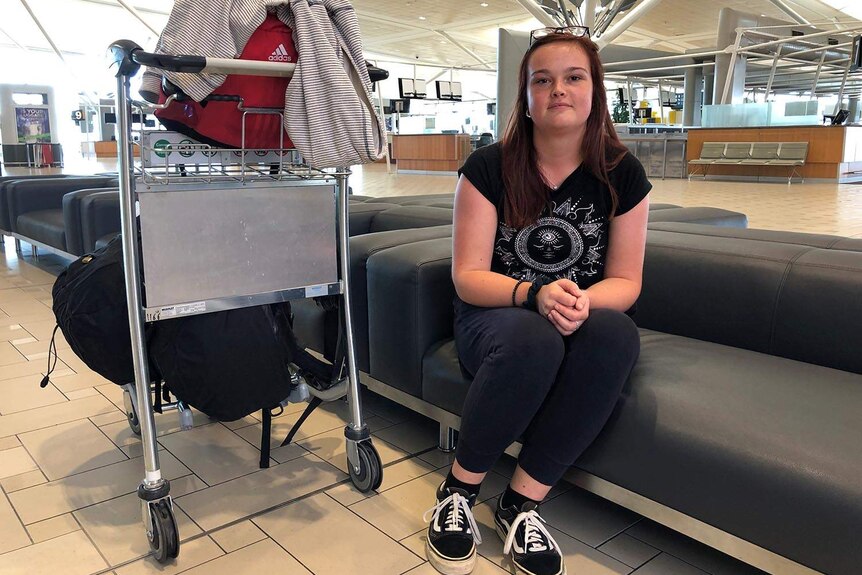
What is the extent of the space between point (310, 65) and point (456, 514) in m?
1.00

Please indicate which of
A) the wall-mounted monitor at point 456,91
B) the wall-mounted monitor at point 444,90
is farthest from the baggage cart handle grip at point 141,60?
the wall-mounted monitor at point 456,91

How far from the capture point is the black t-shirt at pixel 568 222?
1.65 m

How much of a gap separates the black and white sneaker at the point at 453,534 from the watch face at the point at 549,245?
0.57 meters

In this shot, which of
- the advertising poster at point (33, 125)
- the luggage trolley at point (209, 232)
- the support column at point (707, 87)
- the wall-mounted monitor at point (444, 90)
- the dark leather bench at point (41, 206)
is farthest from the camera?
the wall-mounted monitor at point (444, 90)

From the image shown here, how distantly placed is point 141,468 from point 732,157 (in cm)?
1351

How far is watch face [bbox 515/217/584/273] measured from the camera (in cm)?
165

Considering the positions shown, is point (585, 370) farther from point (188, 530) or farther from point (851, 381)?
point (188, 530)

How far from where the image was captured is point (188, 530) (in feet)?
5.26

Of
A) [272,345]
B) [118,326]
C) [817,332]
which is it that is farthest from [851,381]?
[118,326]

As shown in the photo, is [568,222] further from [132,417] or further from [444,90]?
[444,90]

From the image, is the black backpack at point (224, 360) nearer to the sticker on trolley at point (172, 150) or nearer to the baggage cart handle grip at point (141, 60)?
the sticker on trolley at point (172, 150)

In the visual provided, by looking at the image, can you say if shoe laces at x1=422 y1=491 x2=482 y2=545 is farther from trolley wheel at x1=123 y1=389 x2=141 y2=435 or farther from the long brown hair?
trolley wheel at x1=123 y1=389 x2=141 y2=435

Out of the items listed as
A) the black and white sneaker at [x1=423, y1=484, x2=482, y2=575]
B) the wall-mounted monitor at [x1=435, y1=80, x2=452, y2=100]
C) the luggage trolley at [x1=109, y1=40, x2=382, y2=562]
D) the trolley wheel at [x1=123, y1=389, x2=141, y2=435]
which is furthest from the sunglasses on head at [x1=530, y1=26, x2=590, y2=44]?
the wall-mounted monitor at [x1=435, y1=80, x2=452, y2=100]

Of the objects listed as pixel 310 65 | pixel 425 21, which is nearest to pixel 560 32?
pixel 310 65
